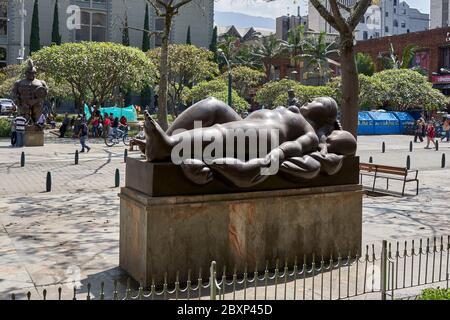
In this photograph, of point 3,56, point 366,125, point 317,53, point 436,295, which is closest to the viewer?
point 436,295

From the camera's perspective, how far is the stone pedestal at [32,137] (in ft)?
86.9

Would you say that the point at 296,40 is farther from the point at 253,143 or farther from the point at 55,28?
the point at 253,143

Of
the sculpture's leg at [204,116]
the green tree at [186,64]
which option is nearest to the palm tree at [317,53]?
the green tree at [186,64]

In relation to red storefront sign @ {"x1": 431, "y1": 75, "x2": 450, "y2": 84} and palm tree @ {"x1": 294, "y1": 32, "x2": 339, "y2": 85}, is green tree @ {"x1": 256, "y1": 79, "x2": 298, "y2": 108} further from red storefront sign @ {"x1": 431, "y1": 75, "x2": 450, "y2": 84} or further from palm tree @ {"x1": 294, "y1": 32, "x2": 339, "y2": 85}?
red storefront sign @ {"x1": 431, "y1": 75, "x2": 450, "y2": 84}

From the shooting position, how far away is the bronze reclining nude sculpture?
6.52m

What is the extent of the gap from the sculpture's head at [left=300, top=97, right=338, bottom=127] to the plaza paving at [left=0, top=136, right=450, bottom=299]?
2172 mm

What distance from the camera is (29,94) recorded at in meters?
26.0

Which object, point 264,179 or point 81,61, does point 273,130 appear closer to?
point 264,179

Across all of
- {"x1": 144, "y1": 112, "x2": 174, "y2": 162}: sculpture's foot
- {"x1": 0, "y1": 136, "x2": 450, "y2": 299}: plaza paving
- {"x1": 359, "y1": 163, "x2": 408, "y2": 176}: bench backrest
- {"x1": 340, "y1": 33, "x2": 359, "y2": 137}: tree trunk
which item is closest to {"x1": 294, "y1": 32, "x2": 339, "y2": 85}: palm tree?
{"x1": 0, "y1": 136, "x2": 450, "y2": 299}: plaza paving

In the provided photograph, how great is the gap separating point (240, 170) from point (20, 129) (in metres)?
21.3

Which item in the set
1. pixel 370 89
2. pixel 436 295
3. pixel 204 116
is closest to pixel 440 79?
pixel 370 89

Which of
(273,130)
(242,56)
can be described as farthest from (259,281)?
(242,56)

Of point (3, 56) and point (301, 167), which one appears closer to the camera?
point (301, 167)
